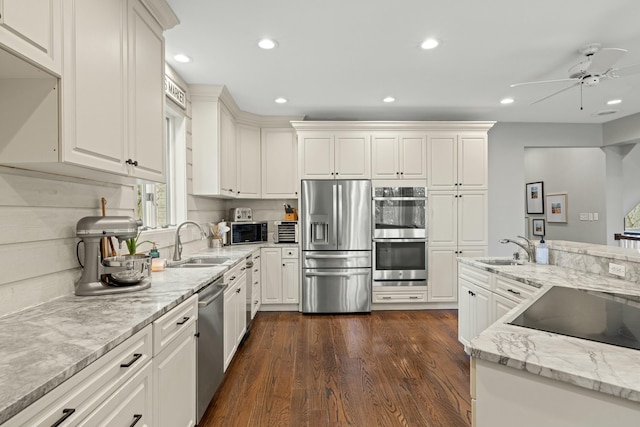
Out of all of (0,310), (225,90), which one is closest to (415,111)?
(225,90)

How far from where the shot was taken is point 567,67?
118 inches

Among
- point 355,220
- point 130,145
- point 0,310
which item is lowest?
point 0,310

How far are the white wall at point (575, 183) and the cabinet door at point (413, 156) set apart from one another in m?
3.18

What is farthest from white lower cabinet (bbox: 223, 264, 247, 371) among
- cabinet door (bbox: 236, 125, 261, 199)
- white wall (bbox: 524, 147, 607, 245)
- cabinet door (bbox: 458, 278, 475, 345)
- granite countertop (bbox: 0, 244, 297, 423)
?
white wall (bbox: 524, 147, 607, 245)

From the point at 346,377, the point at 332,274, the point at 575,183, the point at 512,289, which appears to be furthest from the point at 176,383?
the point at 575,183

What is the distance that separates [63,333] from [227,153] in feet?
9.51

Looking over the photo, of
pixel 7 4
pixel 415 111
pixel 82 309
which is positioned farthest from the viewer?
pixel 415 111

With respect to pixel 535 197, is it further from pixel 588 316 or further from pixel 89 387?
pixel 89 387

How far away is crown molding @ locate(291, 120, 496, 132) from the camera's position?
409 cm

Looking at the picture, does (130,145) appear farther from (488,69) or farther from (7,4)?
(488,69)

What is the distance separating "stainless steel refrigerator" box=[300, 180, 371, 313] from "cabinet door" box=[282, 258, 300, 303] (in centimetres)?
13

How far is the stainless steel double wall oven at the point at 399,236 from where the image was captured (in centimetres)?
410

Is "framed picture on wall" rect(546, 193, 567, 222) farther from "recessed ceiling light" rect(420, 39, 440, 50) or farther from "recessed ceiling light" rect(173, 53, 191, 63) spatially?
"recessed ceiling light" rect(173, 53, 191, 63)

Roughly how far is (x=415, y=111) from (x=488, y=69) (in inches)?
52.0
